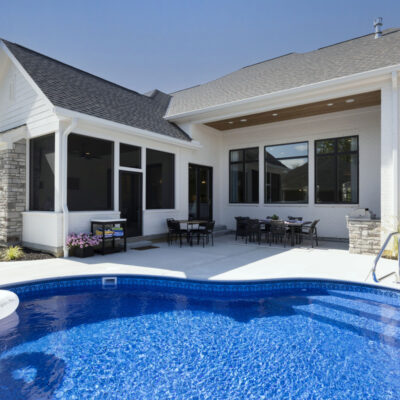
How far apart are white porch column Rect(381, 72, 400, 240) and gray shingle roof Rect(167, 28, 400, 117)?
760 millimetres

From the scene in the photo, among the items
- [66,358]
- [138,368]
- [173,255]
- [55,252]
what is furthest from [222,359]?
[55,252]

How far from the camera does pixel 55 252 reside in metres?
7.10

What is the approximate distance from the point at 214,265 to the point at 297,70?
7.33 meters

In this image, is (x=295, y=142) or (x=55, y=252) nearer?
(x=55, y=252)

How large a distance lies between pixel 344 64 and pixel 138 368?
30.3 feet

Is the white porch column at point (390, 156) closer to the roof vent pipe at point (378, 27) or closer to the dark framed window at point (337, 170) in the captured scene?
the dark framed window at point (337, 170)

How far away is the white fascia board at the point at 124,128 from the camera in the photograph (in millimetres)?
6836

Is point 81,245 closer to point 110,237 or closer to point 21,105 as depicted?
point 110,237

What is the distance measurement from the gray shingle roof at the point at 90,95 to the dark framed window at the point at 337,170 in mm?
5052

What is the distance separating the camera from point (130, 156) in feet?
29.6

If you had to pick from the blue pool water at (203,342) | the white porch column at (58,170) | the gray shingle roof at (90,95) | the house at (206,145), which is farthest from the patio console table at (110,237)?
the gray shingle roof at (90,95)

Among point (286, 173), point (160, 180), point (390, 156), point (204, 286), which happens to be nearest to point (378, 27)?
point (390, 156)

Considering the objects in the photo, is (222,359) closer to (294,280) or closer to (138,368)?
(138,368)

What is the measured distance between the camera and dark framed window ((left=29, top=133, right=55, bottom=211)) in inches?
301
